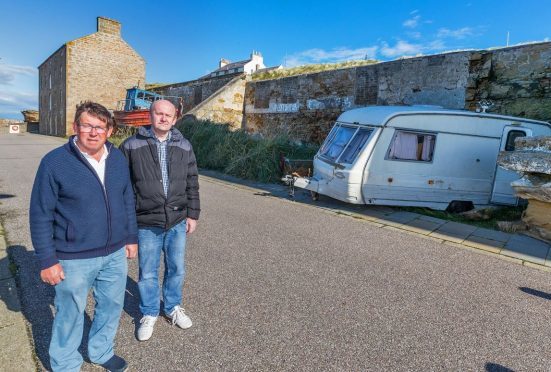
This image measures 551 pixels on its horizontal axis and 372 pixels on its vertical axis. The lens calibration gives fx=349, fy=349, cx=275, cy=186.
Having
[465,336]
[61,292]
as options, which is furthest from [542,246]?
[61,292]

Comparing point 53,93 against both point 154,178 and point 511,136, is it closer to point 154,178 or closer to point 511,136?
point 511,136

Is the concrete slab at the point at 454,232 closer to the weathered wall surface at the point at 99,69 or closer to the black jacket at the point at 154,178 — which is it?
the black jacket at the point at 154,178

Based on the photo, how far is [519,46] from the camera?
383 inches

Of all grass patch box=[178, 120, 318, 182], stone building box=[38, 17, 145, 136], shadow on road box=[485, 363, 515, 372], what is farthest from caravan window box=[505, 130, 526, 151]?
stone building box=[38, 17, 145, 136]

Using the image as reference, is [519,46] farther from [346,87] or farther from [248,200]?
[248,200]

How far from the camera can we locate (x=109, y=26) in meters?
30.4

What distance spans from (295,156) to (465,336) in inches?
357

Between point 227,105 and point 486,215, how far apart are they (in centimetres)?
1424

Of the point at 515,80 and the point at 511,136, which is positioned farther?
the point at 515,80

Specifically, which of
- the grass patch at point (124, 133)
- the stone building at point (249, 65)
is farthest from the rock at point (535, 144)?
the stone building at point (249, 65)

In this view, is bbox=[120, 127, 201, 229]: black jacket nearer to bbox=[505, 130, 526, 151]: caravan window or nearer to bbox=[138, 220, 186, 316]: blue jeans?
bbox=[138, 220, 186, 316]: blue jeans

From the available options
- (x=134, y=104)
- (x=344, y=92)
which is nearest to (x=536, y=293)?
(x=344, y=92)

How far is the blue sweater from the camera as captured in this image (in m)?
1.97

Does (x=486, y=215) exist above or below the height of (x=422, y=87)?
below
